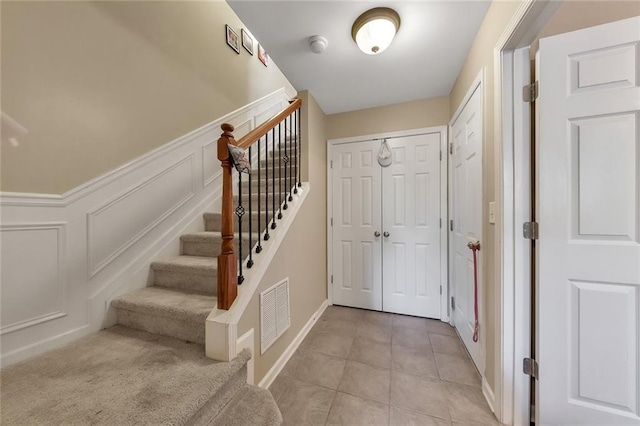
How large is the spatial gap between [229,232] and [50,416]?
34.7 inches

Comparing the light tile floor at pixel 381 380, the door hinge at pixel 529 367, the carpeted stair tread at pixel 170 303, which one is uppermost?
the carpeted stair tread at pixel 170 303

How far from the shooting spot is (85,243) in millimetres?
1352

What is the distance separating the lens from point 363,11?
1389 mm

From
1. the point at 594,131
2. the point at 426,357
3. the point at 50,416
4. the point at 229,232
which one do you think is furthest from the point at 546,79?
the point at 50,416

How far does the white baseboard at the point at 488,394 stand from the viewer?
1.31m

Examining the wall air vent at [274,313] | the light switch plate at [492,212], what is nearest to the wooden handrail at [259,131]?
the wall air vent at [274,313]

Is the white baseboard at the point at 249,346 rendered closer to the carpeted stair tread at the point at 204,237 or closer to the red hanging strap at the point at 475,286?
the carpeted stair tread at the point at 204,237

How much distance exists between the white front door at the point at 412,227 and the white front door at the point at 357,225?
116 millimetres

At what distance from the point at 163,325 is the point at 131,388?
0.43 m

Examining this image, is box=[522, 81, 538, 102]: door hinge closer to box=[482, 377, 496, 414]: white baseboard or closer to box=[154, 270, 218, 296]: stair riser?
box=[482, 377, 496, 414]: white baseboard

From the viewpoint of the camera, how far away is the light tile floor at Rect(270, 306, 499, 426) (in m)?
1.29

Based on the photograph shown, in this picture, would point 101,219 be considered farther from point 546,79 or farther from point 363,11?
point 546,79

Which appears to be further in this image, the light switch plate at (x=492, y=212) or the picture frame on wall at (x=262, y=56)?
the picture frame on wall at (x=262, y=56)

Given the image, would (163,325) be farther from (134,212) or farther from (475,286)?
(475,286)
